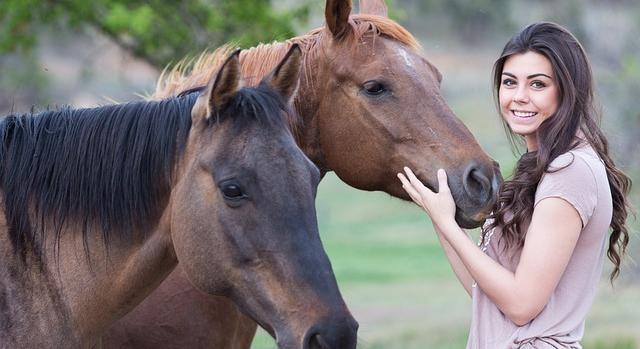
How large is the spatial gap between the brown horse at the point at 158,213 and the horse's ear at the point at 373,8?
1600 mm

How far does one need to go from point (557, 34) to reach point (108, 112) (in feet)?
5.78

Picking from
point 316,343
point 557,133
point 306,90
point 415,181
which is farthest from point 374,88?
point 316,343

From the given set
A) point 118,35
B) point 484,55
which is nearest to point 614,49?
point 484,55

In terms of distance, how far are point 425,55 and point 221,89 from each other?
5.37 ft

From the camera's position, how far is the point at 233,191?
346cm

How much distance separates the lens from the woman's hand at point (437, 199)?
3783mm

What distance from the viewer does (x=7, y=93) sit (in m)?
27.2

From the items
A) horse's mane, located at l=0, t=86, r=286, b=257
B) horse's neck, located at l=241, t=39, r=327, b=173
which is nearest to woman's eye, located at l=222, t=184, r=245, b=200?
horse's mane, located at l=0, t=86, r=286, b=257

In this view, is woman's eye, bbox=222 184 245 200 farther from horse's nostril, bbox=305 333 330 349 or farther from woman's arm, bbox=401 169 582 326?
woman's arm, bbox=401 169 582 326

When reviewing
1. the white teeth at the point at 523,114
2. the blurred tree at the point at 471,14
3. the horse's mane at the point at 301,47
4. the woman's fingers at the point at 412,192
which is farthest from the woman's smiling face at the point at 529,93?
the blurred tree at the point at 471,14

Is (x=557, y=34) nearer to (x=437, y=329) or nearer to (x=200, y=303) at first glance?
(x=200, y=303)

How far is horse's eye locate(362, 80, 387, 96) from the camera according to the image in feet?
15.2

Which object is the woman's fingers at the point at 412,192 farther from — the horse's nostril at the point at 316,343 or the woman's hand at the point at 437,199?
the horse's nostril at the point at 316,343

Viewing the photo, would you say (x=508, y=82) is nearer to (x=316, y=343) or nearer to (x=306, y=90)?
(x=306, y=90)
